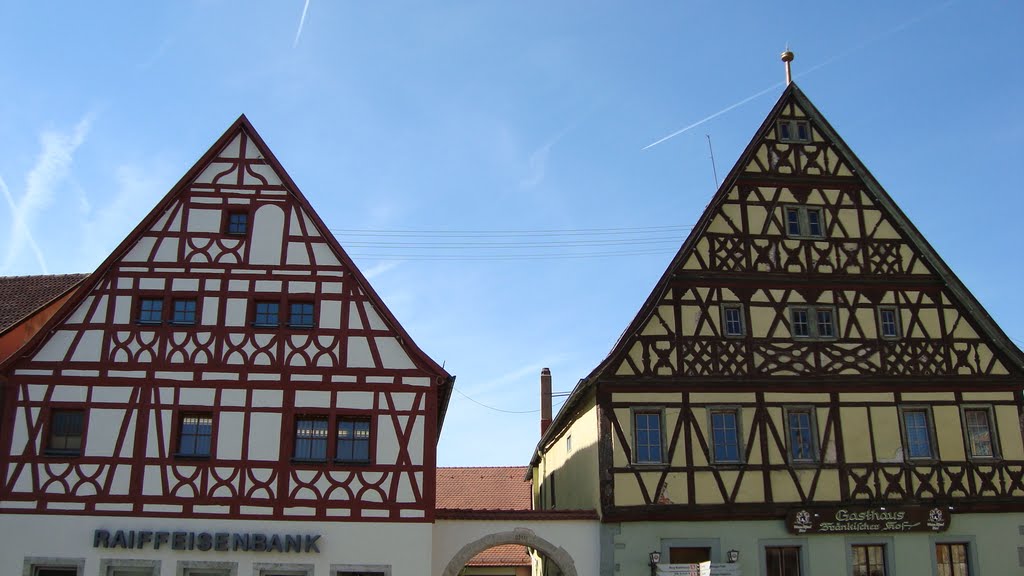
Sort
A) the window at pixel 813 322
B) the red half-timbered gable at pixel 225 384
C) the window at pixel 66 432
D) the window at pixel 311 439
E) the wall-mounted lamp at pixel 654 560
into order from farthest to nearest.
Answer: the window at pixel 813 322 < the window at pixel 311 439 < the wall-mounted lamp at pixel 654 560 < the window at pixel 66 432 < the red half-timbered gable at pixel 225 384

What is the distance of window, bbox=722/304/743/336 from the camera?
23.7m

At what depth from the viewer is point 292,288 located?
2277cm

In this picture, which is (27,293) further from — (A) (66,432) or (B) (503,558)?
(B) (503,558)

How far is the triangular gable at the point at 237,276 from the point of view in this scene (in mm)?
22250

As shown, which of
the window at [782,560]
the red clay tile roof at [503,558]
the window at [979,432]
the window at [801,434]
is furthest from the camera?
the red clay tile roof at [503,558]

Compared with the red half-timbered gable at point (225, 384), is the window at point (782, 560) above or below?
below

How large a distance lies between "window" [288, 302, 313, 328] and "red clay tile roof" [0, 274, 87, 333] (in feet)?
21.6

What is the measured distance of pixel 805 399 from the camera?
23391 mm

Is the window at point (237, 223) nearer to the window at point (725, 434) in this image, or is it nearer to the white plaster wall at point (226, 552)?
the white plaster wall at point (226, 552)

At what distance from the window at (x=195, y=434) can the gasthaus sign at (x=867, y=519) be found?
13.4 metres

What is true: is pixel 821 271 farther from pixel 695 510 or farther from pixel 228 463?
pixel 228 463

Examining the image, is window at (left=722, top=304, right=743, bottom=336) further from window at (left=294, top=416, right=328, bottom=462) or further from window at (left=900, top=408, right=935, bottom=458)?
window at (left=294, top=416, right=328, bottom=462)

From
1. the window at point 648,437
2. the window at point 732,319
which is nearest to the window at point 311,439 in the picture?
the window at point 648,437

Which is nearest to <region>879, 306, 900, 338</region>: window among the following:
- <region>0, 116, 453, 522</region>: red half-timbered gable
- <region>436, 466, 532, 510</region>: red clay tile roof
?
<region>0, 116, 453, 522</region>: red half-timbered gable
